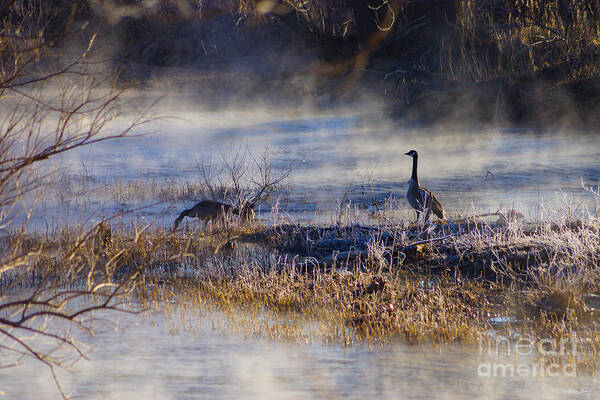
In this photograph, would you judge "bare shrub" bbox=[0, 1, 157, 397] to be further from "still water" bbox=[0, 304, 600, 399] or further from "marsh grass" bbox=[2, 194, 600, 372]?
"still water" bbox=[0, 304, 600, 399]

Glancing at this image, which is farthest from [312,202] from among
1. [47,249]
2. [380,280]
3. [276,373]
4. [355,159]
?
[276,373]

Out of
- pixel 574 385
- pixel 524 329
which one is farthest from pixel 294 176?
pixel 574 385

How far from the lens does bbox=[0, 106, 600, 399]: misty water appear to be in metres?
5.35

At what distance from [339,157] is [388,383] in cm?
1424

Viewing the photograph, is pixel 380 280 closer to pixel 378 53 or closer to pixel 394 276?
pixel 394 276

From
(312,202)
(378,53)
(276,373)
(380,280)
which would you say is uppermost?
(378,53)

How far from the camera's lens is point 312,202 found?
1386 centimetres

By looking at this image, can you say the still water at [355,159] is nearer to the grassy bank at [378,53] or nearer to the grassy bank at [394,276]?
the grassy bank at [378,53]

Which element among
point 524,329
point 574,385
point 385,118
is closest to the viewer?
point 574,385

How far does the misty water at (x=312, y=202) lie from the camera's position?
535 centimetres

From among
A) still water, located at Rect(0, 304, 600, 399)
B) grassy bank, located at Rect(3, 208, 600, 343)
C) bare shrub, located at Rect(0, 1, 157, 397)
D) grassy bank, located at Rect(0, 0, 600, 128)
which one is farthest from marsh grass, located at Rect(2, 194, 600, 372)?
grassy bank, located at Rect(0, 0, 600, 128)

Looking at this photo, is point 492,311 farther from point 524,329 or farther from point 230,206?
point 230,206

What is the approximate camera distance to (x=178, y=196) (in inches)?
541

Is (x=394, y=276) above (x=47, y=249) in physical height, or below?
below
